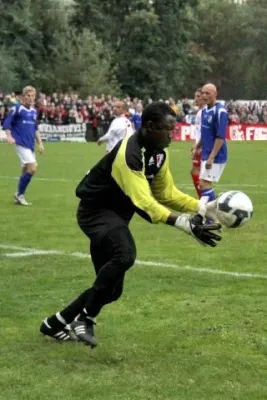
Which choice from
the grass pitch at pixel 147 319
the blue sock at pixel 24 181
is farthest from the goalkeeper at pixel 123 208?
the blue sock at pixel 24 181

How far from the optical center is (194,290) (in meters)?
8.81

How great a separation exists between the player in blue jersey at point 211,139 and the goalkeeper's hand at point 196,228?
23.2 ft

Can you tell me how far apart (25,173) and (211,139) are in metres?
4.18

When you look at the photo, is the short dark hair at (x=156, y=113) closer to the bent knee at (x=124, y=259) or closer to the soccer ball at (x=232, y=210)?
the soccer ball at (x=232, y=210)

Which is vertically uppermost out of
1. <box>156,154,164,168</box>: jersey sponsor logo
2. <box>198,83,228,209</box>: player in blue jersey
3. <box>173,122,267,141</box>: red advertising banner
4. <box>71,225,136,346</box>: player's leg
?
<box>156,154,164,168</box>: jersey sponsor logo

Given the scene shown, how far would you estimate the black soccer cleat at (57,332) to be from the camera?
7.08 metres

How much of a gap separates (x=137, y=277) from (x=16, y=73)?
4950 centimetres

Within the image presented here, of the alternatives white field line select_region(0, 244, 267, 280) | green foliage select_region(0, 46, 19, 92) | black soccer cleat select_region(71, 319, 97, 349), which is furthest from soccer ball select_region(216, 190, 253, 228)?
green foliage select_region(0, 46, 19, 92)

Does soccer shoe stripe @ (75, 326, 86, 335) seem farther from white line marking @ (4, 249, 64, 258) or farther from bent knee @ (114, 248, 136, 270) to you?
white line marking @ (4, 249, 64, 258)

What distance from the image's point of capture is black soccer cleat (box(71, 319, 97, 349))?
6.83 metres

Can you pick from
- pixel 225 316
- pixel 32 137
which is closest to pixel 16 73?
pixel 32 137

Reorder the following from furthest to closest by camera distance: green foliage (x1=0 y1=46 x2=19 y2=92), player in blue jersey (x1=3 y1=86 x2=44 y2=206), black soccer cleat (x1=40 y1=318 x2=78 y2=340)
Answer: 1. green foliage (x1=0 y1=46 x2=19 y2=92)
2. player in blue jersey (x1=3 y1=86 x2=44 y2=206)
3. black soccer cleat (x1=40 y1=318 x2=78 y2=340)

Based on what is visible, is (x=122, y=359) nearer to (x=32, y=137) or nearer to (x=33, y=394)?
(x=33, y=394)

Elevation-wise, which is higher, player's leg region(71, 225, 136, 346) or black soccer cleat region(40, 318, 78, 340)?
player's leg region(71, 225, 136, 346)
